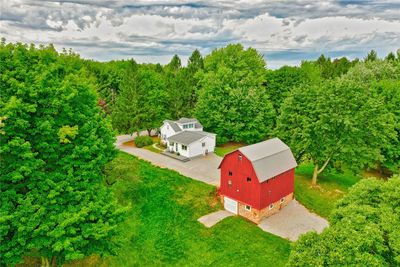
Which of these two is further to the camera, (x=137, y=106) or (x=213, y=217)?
(x=137, y=106)

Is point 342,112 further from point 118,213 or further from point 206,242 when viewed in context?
point 118,213

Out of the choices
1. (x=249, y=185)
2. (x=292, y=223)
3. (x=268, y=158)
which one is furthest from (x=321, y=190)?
(x=249, y=185)

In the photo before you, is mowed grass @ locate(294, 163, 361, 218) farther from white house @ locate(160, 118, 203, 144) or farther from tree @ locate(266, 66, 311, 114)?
tree @ locate(266, 66, 311, 114)

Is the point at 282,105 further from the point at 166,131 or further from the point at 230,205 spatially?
the point at 166,131

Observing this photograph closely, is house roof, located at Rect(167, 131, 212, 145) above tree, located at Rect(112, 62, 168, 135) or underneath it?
underneath

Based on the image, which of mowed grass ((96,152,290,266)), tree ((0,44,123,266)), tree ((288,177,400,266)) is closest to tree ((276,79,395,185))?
mowed grass ((96,152,290,266))

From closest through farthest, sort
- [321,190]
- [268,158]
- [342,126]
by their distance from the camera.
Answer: [268,158]
[342,126]
[321,190]
